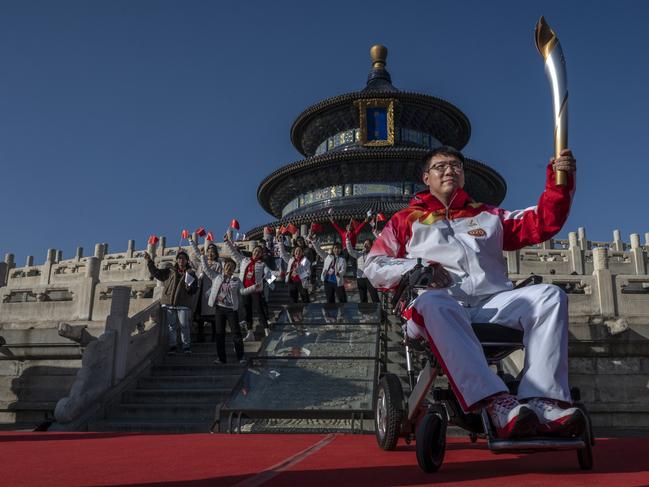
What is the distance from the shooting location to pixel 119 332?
792 cm

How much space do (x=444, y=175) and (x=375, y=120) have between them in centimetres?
2246

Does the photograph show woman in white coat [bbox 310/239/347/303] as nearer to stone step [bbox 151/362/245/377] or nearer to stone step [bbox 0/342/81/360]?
stone step [bbox 151/362/245/377]

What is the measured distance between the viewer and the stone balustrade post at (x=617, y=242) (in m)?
22.9

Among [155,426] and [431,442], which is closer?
[431,442]

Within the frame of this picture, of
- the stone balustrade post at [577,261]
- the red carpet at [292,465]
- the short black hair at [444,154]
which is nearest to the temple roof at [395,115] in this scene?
the stone balustrade post at [577,261]

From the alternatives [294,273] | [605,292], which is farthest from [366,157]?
[605,292]

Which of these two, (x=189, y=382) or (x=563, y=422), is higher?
(x=563, y=422)

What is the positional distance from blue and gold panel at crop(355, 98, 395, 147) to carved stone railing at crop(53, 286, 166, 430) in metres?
A: 17.6

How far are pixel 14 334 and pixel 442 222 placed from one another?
27.4ft

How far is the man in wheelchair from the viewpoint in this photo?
8.31 feet

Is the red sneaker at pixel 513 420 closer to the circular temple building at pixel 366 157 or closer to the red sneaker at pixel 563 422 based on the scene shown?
the red sneaker at pixel 563 422

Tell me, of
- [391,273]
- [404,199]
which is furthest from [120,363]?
[404,199]

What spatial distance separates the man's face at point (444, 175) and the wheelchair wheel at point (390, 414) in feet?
3.86

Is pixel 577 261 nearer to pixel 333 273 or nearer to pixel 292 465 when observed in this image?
pixel 333 273
